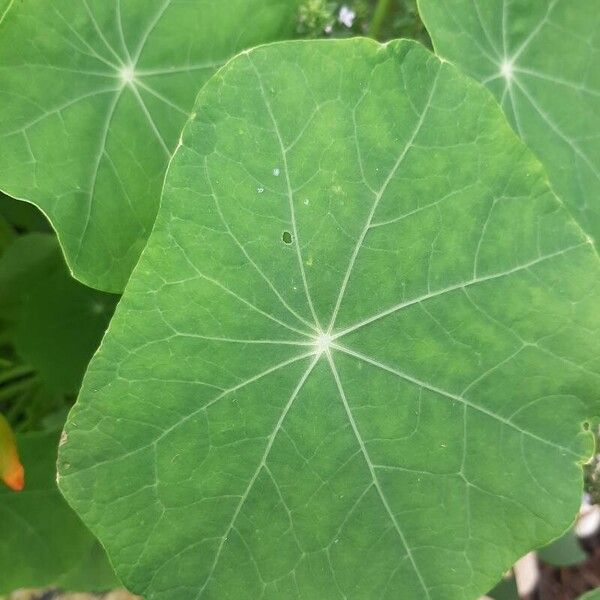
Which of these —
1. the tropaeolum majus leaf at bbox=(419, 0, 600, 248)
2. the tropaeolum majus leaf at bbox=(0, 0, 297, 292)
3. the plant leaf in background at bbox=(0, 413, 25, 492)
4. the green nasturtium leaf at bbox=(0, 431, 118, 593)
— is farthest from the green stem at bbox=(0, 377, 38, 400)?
the tropaeolum majus leaf at bbox=(419, 0, 600, 248)

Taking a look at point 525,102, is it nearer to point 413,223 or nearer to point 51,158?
point 413,223

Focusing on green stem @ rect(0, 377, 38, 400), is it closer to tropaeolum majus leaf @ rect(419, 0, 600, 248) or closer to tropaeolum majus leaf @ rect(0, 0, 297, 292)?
tropaeolum majus leaf @ rect(0, 0, 297, 292)

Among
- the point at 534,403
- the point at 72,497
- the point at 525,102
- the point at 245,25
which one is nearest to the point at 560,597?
the point at 534,403

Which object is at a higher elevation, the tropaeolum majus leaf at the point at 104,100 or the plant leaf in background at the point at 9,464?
the tropaeolum majus leaf at the point at 104,100

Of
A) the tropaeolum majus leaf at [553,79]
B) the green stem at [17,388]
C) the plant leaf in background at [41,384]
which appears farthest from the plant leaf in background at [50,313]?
the tropaeolum majus leaf at [553,79]

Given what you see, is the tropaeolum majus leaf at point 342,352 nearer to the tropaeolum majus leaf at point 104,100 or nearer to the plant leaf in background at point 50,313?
the tropaeolum majus leaf at point 104,100

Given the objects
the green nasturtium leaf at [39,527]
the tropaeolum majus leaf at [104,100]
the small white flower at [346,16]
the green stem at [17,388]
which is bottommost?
the green nasturtium leaf at [39,527]

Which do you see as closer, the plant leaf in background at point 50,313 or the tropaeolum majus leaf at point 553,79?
the tropaeolum majus leaf at point 553,79
